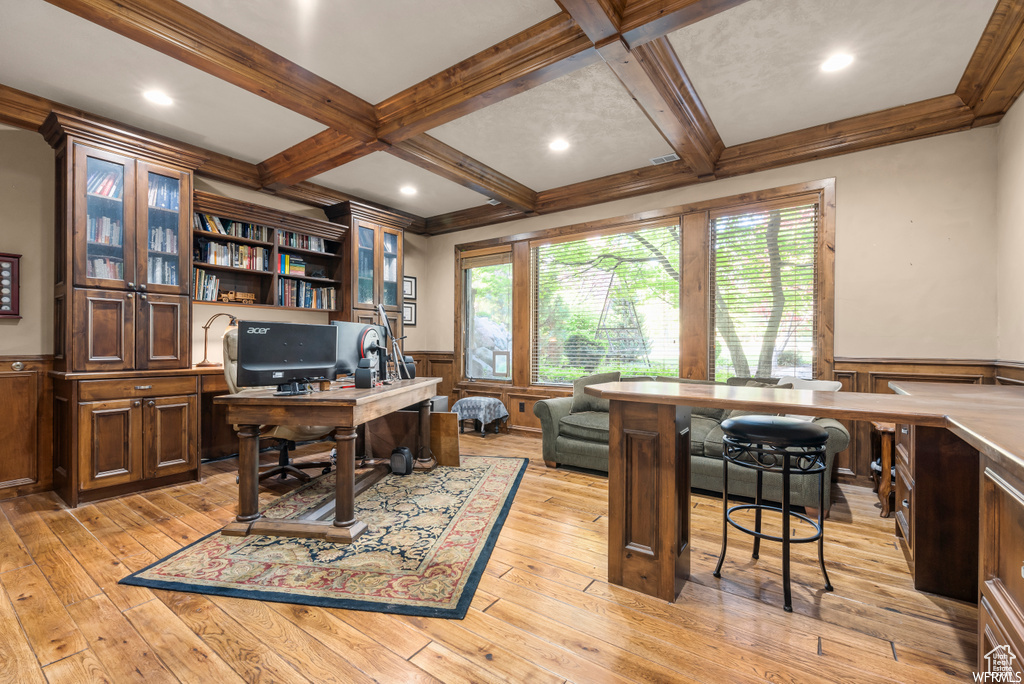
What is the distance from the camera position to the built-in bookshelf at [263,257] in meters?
4.07

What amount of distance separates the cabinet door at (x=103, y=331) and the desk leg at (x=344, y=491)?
214 centimetres

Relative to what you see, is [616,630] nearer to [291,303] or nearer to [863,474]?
[863,474]

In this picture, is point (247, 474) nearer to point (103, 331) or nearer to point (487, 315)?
point (103, 331)

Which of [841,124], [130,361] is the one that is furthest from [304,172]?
[841,124]

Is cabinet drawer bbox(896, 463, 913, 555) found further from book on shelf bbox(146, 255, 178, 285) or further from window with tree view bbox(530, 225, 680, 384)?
book on shelf bbox(146, 255, 178, 285)

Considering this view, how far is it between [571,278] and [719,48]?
282 cm

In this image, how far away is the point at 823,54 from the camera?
8.85 feet

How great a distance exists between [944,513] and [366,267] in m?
5.14

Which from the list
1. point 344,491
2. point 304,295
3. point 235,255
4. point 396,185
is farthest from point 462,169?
point 344,491

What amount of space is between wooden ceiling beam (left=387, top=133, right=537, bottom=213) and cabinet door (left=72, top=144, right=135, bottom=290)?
6.58ft

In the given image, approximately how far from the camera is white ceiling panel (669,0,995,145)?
2.36 metres

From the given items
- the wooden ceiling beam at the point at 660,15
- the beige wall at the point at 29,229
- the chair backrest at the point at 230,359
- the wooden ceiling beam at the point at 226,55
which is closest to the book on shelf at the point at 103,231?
the beige wall at the point at 29,229

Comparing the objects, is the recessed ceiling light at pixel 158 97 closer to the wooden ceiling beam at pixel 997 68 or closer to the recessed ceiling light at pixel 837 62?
the recessed ceiling light at pixel 837 62

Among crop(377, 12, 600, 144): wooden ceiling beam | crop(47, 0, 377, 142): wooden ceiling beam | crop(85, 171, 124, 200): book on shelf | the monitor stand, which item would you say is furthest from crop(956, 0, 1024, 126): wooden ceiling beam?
crop(85, 171, 124, 200): book on shelf
